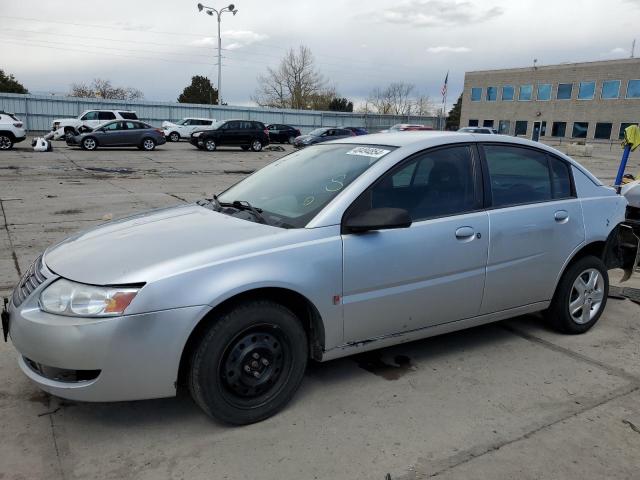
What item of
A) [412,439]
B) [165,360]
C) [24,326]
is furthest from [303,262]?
[24,326]

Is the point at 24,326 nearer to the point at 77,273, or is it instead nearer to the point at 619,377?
the point at 77,273

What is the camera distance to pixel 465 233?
3.59 m

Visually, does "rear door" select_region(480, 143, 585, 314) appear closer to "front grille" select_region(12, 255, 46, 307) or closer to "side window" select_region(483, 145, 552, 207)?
"side window" select_region(483, 145, 552, 207)

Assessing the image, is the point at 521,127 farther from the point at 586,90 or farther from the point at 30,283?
the point at 30,283

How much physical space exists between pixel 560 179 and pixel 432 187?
4.43 ft

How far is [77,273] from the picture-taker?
2.80 m

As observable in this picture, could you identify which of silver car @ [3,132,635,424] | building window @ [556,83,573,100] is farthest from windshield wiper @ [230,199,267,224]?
building window @ [556,83,573,100]

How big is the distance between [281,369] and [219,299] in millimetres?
622

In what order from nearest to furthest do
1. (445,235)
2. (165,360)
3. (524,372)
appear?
(165,360) → (445,235) → (524,372)

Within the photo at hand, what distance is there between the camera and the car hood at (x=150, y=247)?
2.74 meters

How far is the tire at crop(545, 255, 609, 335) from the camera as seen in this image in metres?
4.30

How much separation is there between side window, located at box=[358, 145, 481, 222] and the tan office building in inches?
2205

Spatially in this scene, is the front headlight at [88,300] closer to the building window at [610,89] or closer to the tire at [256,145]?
the tire at [256,145]

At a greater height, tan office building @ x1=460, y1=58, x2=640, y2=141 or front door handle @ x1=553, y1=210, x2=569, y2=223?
tan office building @ x1=460, y1=58, x2=640, y2=141
